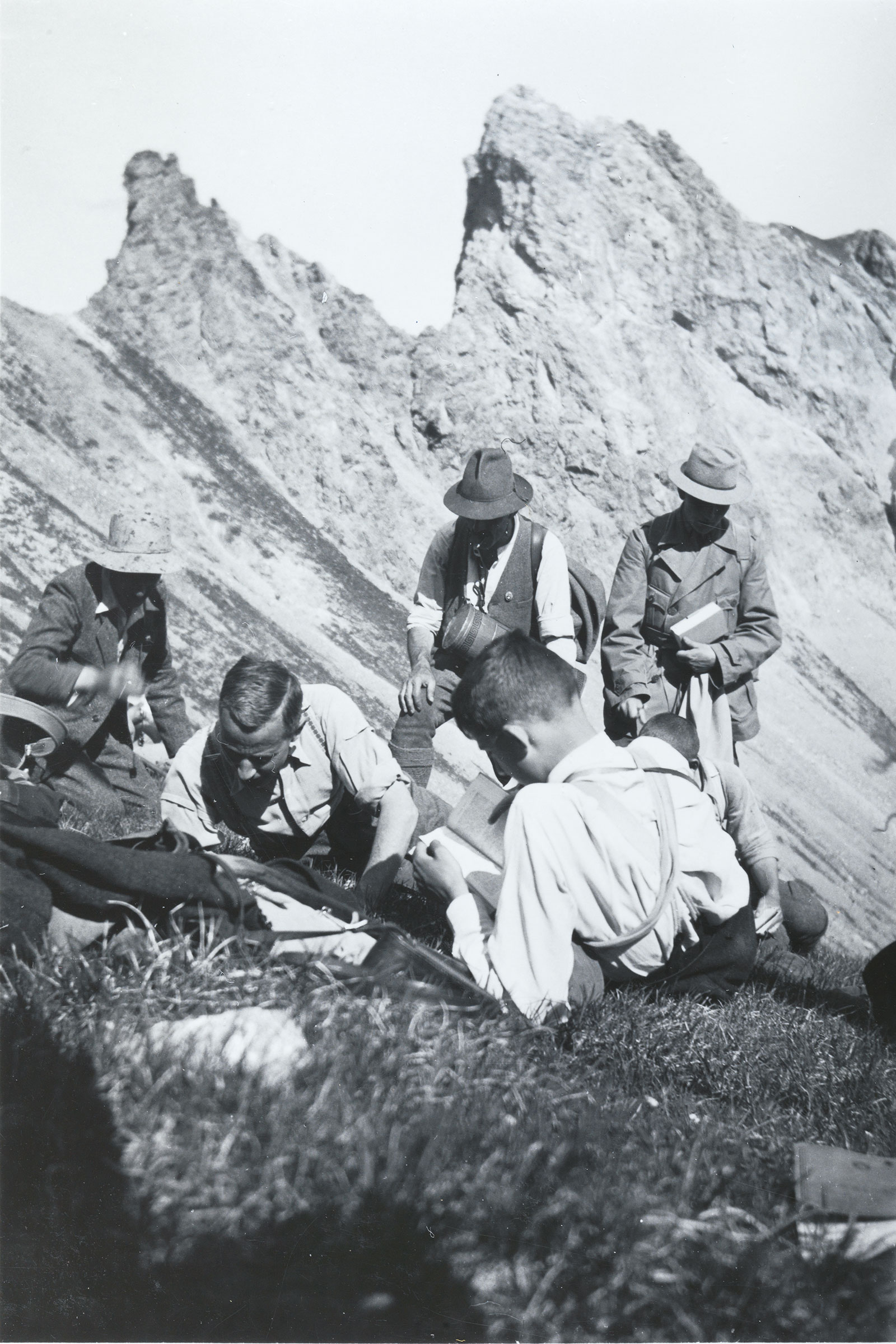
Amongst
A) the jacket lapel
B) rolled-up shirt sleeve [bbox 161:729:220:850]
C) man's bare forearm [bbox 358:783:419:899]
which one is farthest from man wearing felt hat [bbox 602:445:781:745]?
rolled-up shirt sleeve [bbox 161:729:220:850]

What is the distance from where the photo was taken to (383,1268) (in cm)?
238

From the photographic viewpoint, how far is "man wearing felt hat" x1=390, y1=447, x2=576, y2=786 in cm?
563

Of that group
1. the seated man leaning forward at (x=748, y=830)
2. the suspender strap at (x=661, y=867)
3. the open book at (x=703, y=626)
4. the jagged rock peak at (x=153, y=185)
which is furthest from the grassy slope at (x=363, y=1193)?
the jagged rock peak at (x=153, y=185)

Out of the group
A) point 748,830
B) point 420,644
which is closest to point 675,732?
point 748,830

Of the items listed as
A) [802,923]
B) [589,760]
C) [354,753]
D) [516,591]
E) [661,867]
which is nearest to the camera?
[661,867]

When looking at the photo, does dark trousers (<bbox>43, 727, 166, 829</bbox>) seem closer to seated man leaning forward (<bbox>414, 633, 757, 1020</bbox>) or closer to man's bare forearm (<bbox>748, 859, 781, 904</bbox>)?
seated man leaning forward (<bbox>414, 633, 757, 1020</bbox>)

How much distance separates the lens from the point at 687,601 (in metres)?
6.16

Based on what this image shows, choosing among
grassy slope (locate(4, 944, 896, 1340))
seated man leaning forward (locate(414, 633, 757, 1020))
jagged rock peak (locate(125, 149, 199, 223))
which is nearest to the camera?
grassy slope (locate(4, 944, 896, 1340))

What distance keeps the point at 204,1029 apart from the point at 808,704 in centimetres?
2421

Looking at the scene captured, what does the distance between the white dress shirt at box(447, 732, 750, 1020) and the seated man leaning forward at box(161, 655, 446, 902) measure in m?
1.10

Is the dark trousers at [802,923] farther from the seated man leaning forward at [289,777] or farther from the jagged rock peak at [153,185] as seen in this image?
the jagged rock peak at [153,185]

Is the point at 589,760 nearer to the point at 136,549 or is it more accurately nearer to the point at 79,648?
the point at 136,549

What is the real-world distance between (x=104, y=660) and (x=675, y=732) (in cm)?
307

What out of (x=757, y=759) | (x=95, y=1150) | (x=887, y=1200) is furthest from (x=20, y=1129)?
(x=757, y=759)
